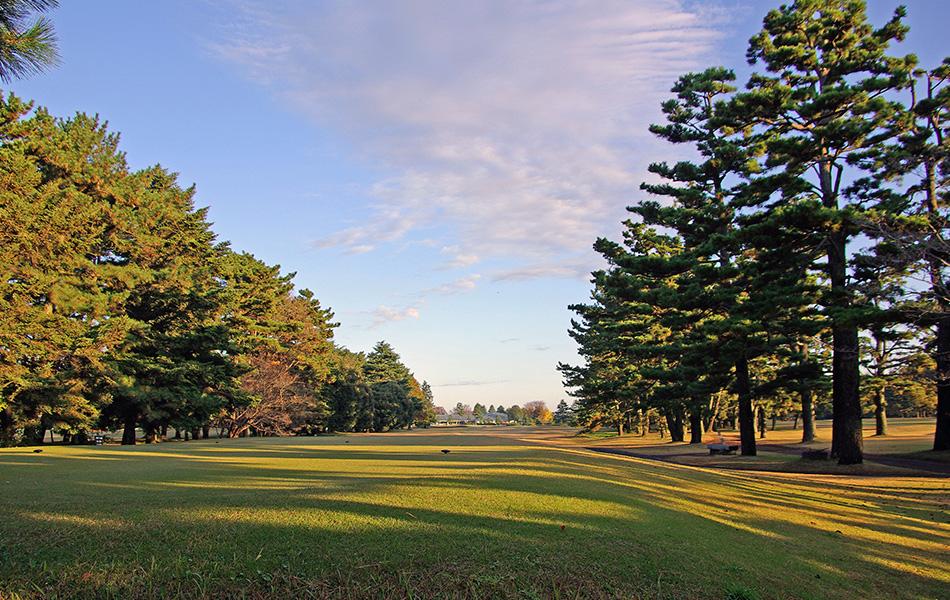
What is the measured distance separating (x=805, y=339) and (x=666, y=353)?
7.92 m

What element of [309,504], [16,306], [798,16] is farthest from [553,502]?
[16,306]

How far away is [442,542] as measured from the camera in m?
5.25

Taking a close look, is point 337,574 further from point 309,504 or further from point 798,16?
point 798,16

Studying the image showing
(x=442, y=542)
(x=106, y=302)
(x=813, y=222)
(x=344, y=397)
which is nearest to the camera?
(x=442, y=542)

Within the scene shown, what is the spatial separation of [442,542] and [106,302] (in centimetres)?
3040

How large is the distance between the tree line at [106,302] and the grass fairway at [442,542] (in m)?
20.1

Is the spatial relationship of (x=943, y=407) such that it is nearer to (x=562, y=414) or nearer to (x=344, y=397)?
(x=344, y=397)

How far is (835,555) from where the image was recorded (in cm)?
642

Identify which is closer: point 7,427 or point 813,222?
point 813,222

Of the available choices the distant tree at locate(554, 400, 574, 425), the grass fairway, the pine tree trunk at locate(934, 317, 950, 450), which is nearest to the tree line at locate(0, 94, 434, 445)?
the grass fairway

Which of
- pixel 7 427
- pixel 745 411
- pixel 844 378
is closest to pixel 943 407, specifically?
pixel 745 411

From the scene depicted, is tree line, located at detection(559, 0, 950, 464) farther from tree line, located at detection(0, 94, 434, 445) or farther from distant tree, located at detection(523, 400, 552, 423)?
distant tree, located at detection(523, 400, 552, 423)

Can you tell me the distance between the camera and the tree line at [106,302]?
79.6 ft

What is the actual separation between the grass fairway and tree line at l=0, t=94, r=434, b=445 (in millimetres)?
20118
